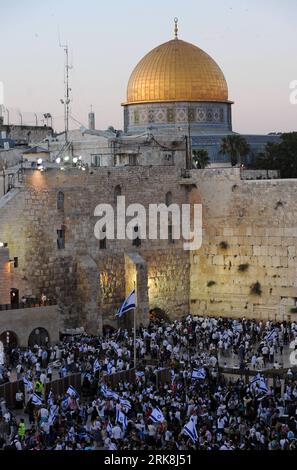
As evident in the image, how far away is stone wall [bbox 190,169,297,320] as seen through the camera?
39.6 m

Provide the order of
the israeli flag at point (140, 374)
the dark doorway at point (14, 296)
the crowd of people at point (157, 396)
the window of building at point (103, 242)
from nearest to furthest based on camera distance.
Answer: the crowd of people at point (157, 396), the israeli flag at point (140, 374), the dark doorway at point (14, 296), the window of building at point (103, 242)

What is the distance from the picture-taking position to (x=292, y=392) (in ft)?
83.2

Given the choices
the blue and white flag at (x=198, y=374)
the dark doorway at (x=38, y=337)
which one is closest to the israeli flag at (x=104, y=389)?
the blue and white flag at (x=198, y=374)

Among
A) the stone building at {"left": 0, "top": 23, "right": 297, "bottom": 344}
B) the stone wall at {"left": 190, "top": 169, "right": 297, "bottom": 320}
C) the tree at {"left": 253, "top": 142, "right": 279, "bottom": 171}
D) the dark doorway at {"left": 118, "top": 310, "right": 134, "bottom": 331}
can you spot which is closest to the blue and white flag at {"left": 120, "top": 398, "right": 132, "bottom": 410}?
the stone building at {"left": 0, "top": 23, "right": 297, "bottom": 344}

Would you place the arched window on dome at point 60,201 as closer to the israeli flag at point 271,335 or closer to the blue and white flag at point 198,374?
the israeli flag at point 271,335

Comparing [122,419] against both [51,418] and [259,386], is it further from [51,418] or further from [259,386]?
[259,386]

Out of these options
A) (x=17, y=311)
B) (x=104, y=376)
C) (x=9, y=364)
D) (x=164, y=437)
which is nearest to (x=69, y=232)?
(x=17, y=311)

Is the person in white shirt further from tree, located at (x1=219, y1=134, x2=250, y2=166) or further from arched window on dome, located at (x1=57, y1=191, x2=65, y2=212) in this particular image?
tree, located at (x1=219, y1=134, x2=250, y2=166)

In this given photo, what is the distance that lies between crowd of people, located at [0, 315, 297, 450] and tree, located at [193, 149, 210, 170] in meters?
13.6

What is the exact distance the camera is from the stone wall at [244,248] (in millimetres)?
39594

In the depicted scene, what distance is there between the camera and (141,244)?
131 feet

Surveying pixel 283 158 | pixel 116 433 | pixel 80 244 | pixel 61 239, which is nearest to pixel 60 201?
pixel 61 239

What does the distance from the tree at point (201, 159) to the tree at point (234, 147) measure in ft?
5.42

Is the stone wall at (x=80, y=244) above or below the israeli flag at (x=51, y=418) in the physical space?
above
